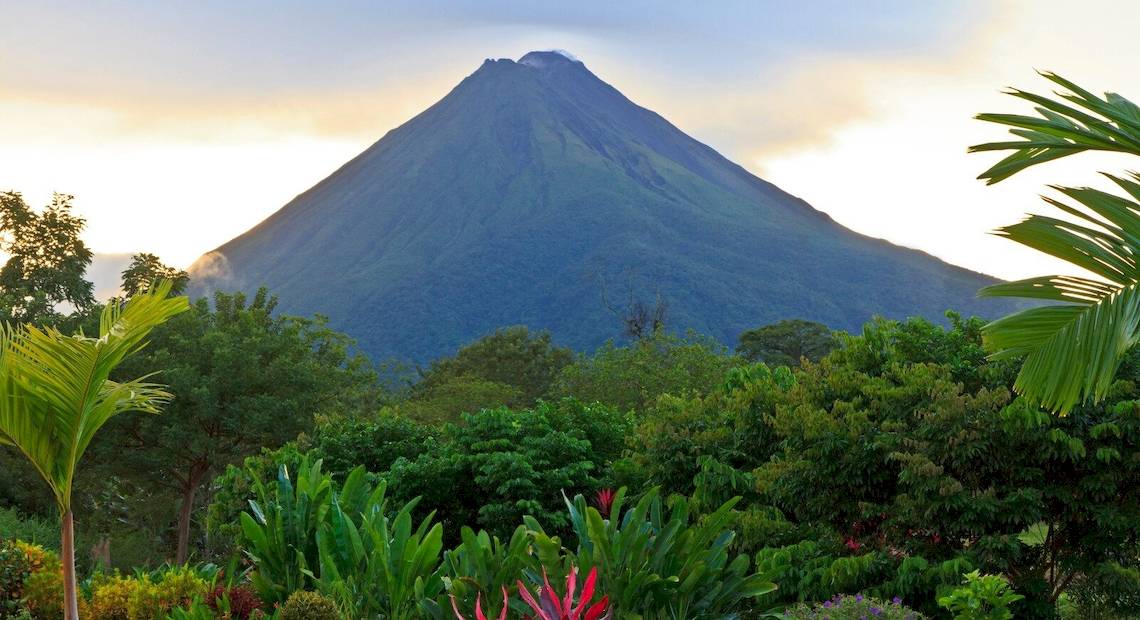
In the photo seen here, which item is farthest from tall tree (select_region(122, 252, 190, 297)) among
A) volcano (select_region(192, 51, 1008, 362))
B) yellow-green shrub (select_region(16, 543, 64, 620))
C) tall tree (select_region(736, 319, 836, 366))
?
volcano (select_region(192, 51, 1008, 362))

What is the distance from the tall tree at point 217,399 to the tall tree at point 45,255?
152 inches

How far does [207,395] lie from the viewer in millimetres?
28922

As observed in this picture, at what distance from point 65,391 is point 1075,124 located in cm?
590

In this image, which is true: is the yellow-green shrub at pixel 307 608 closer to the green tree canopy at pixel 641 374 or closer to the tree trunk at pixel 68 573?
the tree trunk at pixel 68 573

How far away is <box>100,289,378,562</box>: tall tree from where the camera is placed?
97.0ft

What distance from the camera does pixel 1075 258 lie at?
599cm

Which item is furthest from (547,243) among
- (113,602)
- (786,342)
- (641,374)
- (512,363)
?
(113,602)

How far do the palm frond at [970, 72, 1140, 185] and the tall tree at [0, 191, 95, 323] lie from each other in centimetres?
3095

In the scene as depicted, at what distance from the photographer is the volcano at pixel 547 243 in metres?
140

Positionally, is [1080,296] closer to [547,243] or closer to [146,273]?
[146,273]

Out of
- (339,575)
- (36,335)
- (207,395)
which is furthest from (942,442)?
(207,395)

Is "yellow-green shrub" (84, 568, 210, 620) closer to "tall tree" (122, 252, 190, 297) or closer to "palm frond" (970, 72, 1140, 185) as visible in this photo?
"palm frond" (970, 72, 1140, 185)

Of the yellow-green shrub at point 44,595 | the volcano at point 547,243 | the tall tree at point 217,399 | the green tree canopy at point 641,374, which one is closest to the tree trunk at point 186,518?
the tall tree at point 217,399

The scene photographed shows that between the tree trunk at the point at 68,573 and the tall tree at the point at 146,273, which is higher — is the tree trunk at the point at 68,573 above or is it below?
below
